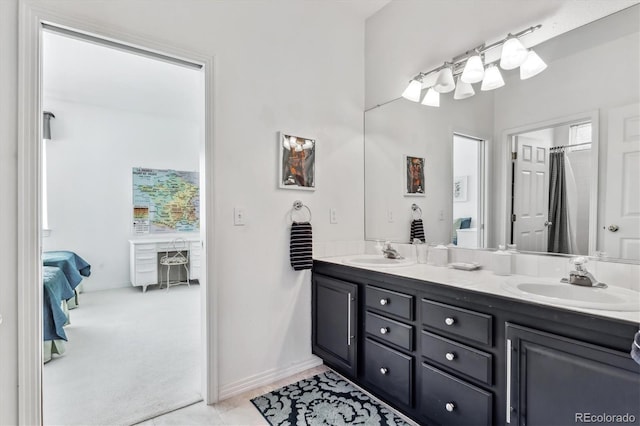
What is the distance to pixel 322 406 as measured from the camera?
1938 millimetres

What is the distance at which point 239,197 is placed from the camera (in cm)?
209

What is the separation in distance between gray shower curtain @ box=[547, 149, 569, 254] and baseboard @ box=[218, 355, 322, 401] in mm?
1738

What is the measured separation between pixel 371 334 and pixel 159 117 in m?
5.08

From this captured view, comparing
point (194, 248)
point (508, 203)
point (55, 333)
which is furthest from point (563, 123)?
point (194, 248)

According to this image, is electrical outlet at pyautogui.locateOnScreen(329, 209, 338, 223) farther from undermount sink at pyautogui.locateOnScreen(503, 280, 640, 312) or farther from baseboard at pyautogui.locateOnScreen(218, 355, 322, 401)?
undermount sink at pyautogui.locateOnScreen(503, 280, 640, 312)

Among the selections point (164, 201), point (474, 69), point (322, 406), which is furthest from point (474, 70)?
point (164, 201)

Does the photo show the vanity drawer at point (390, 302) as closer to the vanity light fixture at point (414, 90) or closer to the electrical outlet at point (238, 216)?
the electrical outlet at point (238, 216)

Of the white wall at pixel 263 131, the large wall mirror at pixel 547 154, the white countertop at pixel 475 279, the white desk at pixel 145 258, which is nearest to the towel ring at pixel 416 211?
the large wall mirror at pixel 547 154

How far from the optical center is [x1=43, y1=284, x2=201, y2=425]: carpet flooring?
6.32 ft

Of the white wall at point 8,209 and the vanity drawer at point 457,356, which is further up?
the white wall at point 8,209

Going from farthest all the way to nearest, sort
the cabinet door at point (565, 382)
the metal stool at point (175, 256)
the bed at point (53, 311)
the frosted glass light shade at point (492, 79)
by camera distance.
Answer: the metal stool at point (175, 256), the bed at point (53, 311), the frosted glass light shade at point (492, 79), the cabinet door at point (565, 382)

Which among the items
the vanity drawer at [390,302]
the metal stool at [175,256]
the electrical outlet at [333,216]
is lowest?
the metal stool at [175,256]

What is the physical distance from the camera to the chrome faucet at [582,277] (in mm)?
1441

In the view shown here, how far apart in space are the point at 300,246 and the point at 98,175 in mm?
4185
